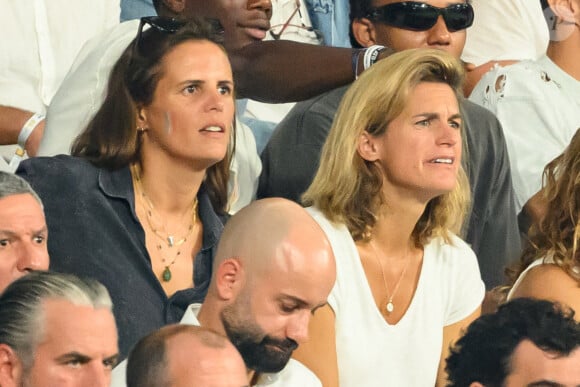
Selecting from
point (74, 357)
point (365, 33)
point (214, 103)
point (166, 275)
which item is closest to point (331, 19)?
point (365, 33)

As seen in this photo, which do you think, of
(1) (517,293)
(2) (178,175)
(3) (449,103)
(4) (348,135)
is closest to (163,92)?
A: (2) (178,175)

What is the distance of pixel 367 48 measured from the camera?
397cm

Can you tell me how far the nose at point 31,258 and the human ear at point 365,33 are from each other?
1.46m

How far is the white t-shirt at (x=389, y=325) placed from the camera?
3605 millimetres

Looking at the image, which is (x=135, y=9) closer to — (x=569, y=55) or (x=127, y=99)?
(x=127, y=99)

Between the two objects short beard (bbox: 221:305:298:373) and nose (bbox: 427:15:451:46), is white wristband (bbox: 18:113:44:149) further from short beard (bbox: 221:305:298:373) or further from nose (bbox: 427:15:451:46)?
nose (bbox: 427:15:451:46)

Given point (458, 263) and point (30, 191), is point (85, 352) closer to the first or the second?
point (30, 191)

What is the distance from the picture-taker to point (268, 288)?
3.19 metres

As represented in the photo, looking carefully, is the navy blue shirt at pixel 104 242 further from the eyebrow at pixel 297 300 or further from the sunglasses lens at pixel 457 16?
the sunglasses lens at pixel 457 16

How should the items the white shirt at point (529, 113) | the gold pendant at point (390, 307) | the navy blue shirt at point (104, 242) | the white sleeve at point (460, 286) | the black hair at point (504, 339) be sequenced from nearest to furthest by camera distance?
the black hair at point (504, 339) → the navy blue shirt at point (104, 242) → the gold pendant at point (390, 307) → the white sleeve at point (460, 286) → the white shirt at point (529, 113)

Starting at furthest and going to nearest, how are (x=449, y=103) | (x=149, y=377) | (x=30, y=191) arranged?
(x=449, y=103) < (x=30, y=191) < (x=149, y=377)

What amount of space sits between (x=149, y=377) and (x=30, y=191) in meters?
0.76

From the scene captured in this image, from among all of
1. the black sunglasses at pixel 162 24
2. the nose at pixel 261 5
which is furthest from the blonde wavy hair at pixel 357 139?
the nose at pixel 261 5

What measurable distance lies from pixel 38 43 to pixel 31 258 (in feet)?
4.47
